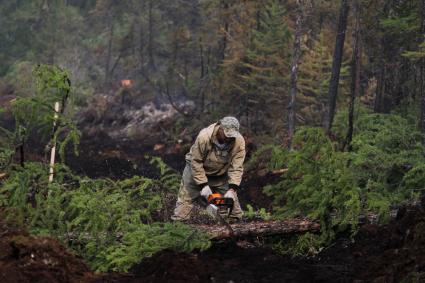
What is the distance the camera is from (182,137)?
25.8m

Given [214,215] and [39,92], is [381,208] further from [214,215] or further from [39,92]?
[39,92]

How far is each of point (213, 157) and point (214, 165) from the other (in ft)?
0.50

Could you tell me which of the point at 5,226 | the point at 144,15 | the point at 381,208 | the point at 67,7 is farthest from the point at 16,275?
the point at 67,7

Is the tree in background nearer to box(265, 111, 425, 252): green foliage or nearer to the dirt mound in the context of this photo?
box(265, 111, 425, 252): green foliage

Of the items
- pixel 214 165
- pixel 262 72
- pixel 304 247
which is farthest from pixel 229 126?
pixel 262 72

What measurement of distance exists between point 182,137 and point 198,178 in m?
17.4

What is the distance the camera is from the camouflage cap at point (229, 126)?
809cm

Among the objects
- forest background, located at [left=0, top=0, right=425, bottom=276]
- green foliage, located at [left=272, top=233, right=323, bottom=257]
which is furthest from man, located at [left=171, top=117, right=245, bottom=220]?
green foliage, located at [left=272, top=233, right=323, bottom=257]

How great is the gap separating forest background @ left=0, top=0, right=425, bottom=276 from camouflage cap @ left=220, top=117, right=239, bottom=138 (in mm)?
901

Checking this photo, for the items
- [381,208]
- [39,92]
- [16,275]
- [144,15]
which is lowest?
[16,275]

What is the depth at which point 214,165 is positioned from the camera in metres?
8.76

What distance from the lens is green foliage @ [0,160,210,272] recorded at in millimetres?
6664

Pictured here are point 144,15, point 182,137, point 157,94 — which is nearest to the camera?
point 182,137

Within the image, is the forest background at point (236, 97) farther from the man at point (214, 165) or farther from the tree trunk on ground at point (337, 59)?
the man at point (214, 165)
